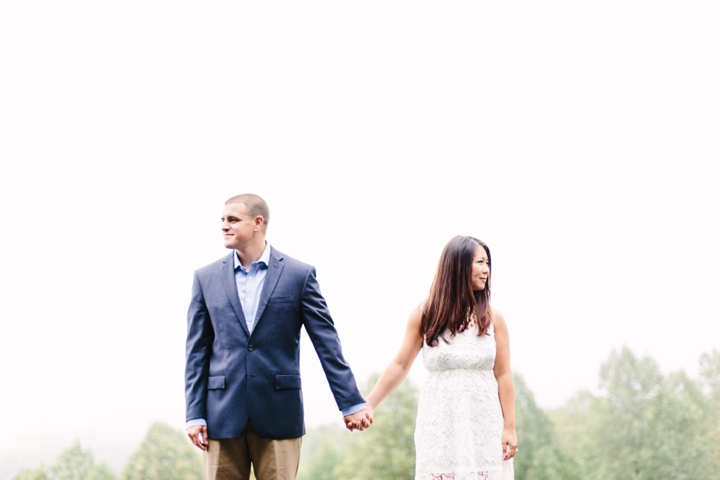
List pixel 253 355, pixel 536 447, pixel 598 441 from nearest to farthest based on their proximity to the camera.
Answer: pixel 253 355
pixel 536 447
pixel 598 441

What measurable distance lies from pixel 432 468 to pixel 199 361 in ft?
5.68

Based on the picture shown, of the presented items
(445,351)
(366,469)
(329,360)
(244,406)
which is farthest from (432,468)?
(366,469)

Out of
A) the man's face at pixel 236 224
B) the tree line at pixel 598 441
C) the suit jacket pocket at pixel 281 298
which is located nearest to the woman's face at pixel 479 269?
the suit jacket pocket at pixel 281 298

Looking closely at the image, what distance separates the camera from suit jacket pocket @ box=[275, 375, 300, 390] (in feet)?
13.6

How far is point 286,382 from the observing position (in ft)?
13.7

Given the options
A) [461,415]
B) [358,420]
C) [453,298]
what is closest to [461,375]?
[461,415]

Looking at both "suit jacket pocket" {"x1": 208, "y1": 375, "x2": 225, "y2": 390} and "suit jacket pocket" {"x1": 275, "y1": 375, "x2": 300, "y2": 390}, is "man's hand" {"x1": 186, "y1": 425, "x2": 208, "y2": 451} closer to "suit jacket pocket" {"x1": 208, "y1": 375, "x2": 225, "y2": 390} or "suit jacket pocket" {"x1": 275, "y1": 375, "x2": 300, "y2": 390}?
"suit jacket pocket" {"x1": 208, "y1": 375, "x2": 225, "y2": 390}

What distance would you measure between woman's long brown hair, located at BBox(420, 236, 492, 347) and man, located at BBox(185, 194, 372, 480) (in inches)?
33.9

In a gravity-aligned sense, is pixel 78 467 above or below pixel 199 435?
below

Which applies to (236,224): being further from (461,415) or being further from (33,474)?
(33,474)

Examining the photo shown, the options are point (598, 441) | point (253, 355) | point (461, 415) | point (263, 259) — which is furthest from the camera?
point (598, 441)

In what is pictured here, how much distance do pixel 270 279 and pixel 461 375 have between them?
1.54 metres

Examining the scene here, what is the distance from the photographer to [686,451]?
3225 cm

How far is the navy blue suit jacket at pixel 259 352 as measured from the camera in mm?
4109
